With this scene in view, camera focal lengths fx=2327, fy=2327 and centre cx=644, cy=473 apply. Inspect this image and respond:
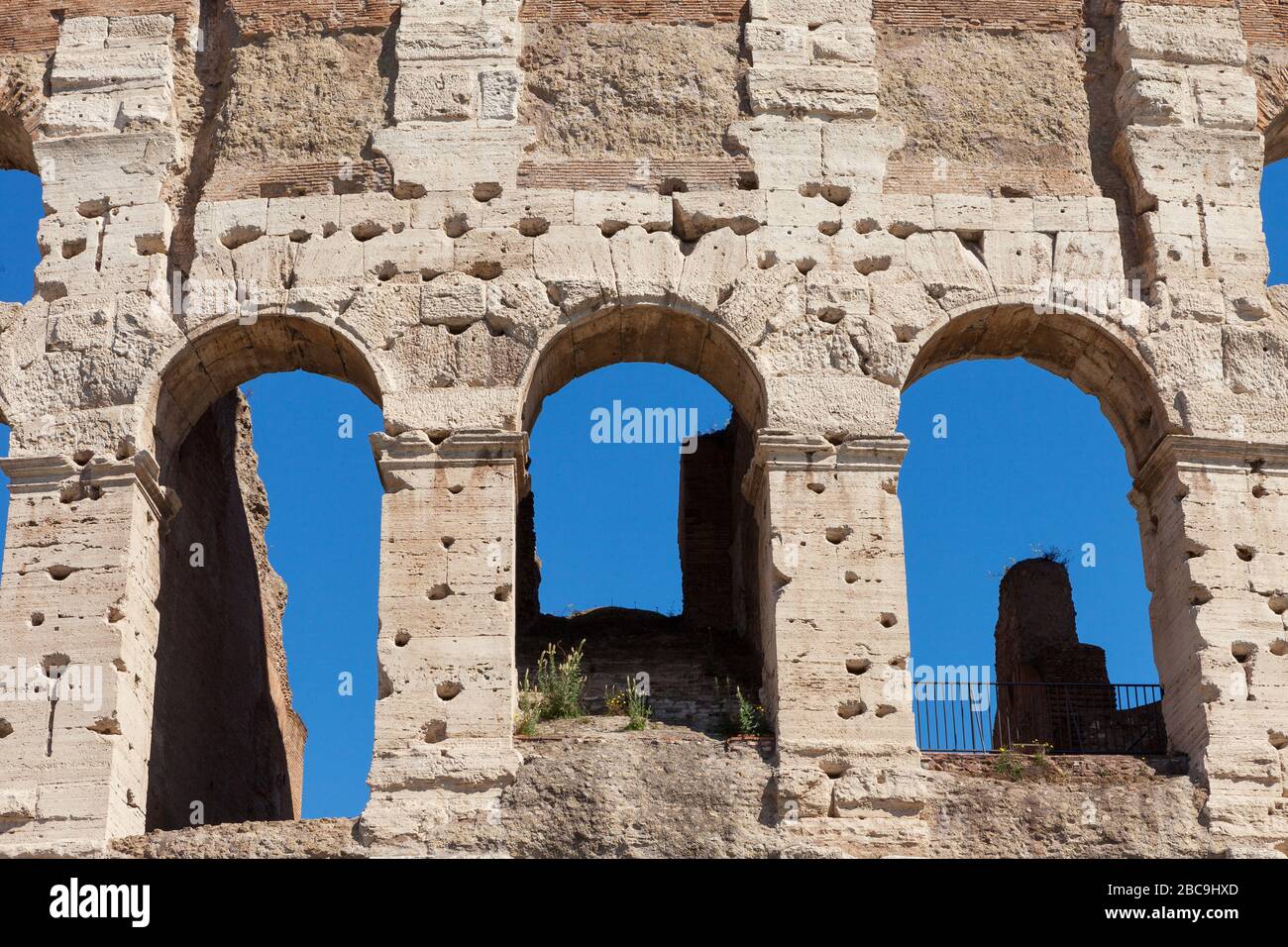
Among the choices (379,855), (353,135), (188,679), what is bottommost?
(379,855)

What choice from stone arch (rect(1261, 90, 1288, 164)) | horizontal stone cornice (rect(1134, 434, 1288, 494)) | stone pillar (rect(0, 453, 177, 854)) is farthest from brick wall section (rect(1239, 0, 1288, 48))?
stone pillar (rect(0, 453, 177, 854))

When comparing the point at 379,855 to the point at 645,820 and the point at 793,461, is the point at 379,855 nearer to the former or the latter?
the point at 645,820

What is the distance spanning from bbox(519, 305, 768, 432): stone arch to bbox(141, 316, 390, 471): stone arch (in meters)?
1.10

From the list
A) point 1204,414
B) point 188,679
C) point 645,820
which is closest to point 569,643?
point 188,679

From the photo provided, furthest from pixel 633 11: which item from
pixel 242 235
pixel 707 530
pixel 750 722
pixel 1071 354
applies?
pixel 707 530

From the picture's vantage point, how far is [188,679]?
15.9 m

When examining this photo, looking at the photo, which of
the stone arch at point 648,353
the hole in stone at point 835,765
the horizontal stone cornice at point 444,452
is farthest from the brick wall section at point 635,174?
the hole in stone at point 835,765

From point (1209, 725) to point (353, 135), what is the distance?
6.82 m

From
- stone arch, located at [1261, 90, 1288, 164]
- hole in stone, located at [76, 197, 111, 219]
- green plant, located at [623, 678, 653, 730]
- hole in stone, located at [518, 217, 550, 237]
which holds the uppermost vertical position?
stone arch, located at [1261, 90, 1288, 164]

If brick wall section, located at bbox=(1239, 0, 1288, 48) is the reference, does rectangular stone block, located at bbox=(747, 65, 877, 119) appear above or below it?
below

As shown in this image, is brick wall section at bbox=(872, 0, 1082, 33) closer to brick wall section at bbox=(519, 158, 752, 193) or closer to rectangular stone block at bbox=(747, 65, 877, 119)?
rectangular stone block at bbox=(747, 65, 877, 119)

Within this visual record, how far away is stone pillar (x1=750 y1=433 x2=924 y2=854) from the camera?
13.5 metres

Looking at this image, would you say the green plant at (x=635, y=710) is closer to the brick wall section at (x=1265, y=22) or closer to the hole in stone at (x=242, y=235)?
the hole in stone at (x=242, y=235)

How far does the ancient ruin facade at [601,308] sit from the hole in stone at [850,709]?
4cm
